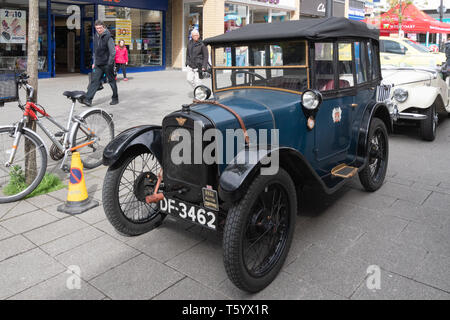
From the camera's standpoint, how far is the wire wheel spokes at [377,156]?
16.2 feet

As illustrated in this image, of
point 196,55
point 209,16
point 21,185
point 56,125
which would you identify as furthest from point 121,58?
point 21,185

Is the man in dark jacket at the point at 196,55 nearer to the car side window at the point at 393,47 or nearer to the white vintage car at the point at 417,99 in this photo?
the white vintage car at the point at 417,99

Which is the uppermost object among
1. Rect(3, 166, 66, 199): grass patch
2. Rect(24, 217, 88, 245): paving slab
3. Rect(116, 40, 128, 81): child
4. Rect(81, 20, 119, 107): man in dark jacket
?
Rect(116, 40, 128, 81): child

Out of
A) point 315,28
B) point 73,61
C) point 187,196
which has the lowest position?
point 187,196

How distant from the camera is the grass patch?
4.59 metres

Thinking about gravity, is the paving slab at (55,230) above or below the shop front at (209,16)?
below

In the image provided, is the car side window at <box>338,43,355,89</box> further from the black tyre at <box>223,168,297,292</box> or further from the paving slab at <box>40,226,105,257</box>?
the paving slab at <box>40,226,105,257</box>

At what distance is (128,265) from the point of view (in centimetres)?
323

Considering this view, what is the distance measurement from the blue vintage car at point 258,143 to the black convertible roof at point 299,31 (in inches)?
0.5

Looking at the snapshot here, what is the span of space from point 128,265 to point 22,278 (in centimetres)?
74

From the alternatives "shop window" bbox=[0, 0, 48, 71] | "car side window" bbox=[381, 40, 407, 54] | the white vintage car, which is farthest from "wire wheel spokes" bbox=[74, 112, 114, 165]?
"car side window" bbox=[381, 40, 407, 54]

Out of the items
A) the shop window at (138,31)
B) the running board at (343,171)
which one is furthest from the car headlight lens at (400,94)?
the shop window at (138,31)
